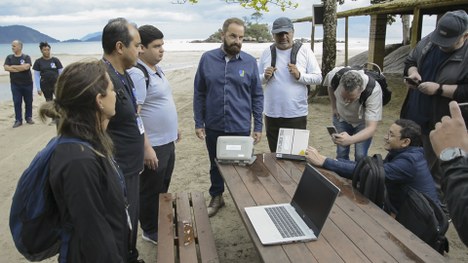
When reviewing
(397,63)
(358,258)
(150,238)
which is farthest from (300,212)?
(397,63)

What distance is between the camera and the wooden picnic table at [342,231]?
1737 mm

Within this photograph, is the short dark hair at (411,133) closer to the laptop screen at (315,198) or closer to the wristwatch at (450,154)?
the laptop screen at (315,198)

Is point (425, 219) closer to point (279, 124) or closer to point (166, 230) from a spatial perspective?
point (166, 230)

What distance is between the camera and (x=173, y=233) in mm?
2643

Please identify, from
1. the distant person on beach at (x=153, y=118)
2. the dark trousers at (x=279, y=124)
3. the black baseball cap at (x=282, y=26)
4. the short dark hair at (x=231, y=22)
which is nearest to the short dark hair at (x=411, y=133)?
the dark trousers at (x=279, y=124)

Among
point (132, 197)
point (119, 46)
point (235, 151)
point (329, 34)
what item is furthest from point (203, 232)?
point (329, 34)

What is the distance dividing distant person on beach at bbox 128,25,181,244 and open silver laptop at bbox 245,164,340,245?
3.63 ft

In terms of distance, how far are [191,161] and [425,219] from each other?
12.2 feet

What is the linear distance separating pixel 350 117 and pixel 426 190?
1.11m

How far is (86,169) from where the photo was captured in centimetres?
146

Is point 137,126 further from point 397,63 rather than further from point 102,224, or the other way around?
point 397,63

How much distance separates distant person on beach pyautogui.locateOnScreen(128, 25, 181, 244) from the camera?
2.85m

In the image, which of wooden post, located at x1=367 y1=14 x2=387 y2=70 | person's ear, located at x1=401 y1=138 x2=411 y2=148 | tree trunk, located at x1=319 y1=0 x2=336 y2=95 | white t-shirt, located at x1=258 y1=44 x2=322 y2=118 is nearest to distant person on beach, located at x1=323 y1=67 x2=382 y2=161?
white t-shirt, located at x1=258 y1=44 x2=322 y2=118

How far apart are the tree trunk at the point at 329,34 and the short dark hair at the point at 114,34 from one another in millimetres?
7408
